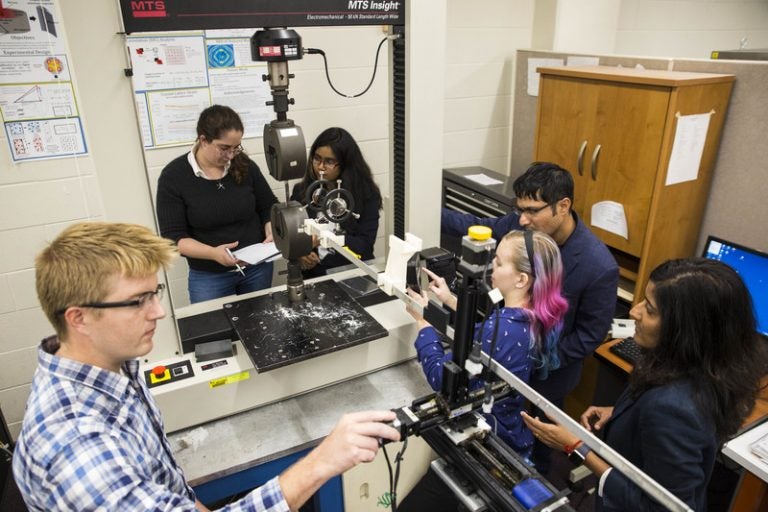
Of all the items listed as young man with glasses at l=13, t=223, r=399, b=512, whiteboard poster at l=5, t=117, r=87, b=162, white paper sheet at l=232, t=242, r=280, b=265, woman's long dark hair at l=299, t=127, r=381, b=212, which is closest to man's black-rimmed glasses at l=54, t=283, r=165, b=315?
young man with glasses at l=13, t=223, r=399, b=512

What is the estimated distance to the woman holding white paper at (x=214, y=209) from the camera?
6.32ft

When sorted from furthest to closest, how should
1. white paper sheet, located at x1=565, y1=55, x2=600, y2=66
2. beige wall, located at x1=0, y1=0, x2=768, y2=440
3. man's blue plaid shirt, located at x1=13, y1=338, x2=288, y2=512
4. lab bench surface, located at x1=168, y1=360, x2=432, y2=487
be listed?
1. white paper sheet, located at x1=565, y1=55, x2=600, y2=66
2. lab bench surface, located at x1=168, y1=360, x2=432, y2=487
3. beige wall, located at x1=0, y1=0, x2=768, y2=440
4. man's blue plaid shirt, located at x1=13, y1=338, x2=288, y2=512

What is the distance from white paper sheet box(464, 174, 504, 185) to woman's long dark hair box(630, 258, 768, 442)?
5.84ft

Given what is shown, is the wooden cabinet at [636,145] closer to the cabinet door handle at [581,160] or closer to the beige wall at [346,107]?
the cabinet door handle at [581,160]

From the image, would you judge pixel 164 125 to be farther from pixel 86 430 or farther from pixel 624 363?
pixel 624 363

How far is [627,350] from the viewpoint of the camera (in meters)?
2.16

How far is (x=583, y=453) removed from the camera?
4.40 feet

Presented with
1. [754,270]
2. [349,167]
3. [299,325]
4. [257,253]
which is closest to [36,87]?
[257,253]

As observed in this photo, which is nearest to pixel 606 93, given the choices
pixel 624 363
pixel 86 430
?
pixel 624 363

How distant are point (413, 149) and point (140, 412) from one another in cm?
98

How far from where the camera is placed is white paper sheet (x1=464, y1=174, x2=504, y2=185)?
2.95m

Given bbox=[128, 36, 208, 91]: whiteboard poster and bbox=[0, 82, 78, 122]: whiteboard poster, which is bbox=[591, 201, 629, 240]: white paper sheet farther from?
bbox=[0, 82, 78, 122]: whiteboard poster

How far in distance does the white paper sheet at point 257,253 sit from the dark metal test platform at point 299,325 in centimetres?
16

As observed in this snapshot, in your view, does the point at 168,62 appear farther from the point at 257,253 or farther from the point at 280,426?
the point at 280,426
